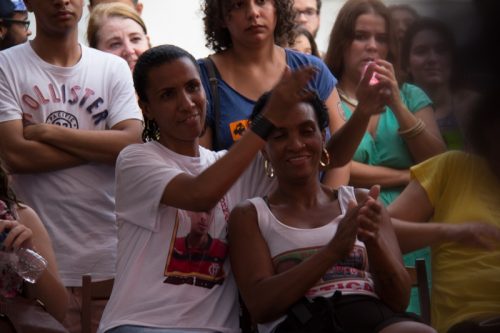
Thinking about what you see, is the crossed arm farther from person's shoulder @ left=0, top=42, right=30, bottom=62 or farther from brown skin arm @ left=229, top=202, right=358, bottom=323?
brown skin arm @ left=229, top=202, right=358, bottom=323

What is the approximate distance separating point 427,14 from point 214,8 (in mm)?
2450

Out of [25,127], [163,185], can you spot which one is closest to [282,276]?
[163,185]

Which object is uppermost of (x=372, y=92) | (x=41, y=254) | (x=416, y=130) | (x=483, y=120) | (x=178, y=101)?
(x=483, y=120)

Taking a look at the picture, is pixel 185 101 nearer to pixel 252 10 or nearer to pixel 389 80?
pixel 252 10

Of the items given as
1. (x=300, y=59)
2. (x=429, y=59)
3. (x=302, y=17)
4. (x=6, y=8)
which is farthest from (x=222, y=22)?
(x=429, y=59)

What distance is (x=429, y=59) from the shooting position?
815 millimetres

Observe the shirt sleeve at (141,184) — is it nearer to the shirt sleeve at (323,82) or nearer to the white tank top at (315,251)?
the white tank top at (315,251)

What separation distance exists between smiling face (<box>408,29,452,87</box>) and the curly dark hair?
7.53 ft

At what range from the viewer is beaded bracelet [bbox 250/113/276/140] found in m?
2.28

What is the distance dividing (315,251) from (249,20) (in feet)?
2.89

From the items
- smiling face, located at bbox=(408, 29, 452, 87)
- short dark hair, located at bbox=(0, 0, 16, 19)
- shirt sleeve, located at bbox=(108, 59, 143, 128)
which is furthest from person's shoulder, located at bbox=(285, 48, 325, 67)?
smiling face, located at bbox=(408, 29, 452, 87)

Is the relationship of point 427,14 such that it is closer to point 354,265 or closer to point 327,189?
point 354,265

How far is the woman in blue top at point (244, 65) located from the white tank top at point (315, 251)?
0.34 m

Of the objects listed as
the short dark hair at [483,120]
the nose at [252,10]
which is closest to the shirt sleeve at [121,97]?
the nose at [252,10]
